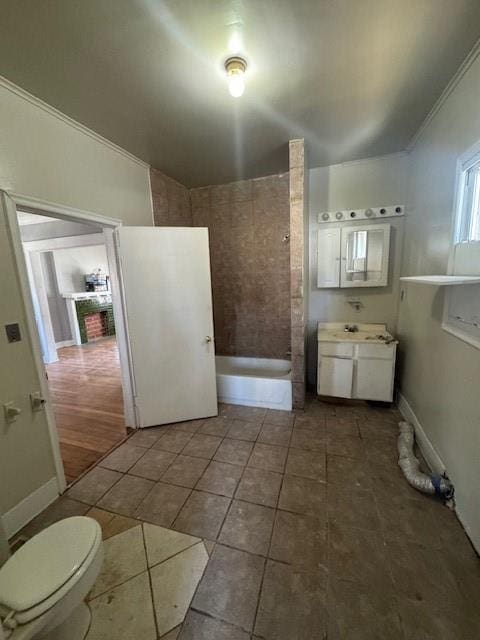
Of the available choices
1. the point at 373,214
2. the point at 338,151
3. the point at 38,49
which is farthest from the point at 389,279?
the point at 38,49

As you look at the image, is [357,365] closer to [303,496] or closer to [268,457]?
[268,457]

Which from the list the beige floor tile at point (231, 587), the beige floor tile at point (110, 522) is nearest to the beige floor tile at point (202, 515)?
the beige floor tile at point (231, 587)

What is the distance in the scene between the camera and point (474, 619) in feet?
3.53

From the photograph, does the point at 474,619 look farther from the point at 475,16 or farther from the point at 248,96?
the point at 248,96

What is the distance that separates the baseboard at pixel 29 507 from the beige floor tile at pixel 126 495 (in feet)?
1.14

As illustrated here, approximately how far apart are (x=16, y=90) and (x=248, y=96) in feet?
4.58

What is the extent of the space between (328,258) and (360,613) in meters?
2.69

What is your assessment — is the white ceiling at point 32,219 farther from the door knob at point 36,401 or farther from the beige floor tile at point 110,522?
the beige floor tile at point 110,522

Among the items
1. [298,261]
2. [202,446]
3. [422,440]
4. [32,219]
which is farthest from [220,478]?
[32,219]

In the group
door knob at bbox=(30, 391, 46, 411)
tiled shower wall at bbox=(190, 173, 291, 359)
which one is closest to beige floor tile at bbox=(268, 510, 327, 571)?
door knob at bbox=(30, 391, 46, 411)

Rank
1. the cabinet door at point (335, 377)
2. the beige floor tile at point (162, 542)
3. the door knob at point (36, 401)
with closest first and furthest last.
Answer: the beige floor tile at point (162, 542) < the door knob at point (36, 401) < the cabinet door at point (335, 377)

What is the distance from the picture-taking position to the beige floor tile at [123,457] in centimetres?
205

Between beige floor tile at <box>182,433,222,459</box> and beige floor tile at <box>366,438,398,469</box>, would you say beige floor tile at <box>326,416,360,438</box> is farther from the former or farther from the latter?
beige floor tile at <box>182,433,222,459</box>

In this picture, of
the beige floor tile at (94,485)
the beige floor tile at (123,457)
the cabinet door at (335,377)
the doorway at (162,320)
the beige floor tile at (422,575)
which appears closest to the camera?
the beige floor tile at (422,575)
